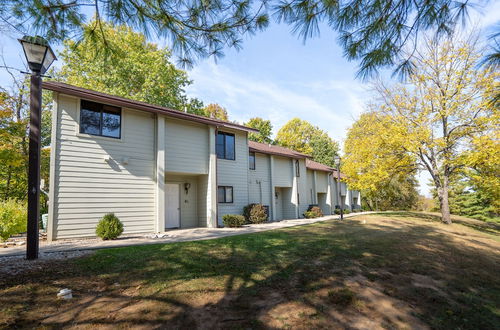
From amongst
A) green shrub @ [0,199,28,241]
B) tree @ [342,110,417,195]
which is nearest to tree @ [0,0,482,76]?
green shrub @ [0,199,28,241]

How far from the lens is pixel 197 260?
5699mm

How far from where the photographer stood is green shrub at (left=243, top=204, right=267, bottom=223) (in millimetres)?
14523

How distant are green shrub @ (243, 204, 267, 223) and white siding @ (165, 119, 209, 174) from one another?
349 cm

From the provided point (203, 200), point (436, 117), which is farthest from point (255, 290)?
point (436, 117)

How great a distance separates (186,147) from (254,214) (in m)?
5.34

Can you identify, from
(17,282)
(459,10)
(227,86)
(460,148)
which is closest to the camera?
(459,10)

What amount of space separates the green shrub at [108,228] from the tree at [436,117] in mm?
13165

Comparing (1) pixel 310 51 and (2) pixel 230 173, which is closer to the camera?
(1) pixel 310 51

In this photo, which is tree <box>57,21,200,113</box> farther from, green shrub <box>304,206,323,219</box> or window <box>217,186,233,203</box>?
green shrub <box>304,206,323,219</box>

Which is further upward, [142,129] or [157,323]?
→ [142,129]

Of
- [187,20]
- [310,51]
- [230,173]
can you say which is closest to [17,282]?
[187,20]

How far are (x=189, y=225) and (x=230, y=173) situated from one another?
11.5 ft

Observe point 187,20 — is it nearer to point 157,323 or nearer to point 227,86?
point 157,323

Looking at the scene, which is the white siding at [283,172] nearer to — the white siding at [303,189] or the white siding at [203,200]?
the white siding at [303,189]
